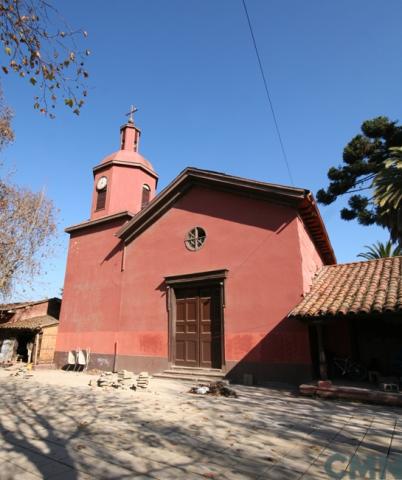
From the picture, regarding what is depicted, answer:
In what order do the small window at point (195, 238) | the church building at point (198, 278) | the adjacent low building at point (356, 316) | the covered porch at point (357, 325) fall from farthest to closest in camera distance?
the small window at point (195, 238) → the church building at point (198, 278) → the adjacent low building at point (356, 316) → the covered porch at point (357, 325)

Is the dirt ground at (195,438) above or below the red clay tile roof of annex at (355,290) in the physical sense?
below

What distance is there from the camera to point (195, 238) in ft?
43.0

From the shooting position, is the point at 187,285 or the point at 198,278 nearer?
the point at 198,278

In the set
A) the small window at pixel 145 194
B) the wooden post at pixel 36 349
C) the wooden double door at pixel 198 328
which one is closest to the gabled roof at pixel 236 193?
the small window at pixel 145 194

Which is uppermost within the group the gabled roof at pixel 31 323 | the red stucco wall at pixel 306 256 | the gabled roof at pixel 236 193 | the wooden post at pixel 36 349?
the gabled roof at pixel 236 193

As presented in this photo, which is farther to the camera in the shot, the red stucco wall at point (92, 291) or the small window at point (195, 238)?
the red stucco wall at point (92, 291)

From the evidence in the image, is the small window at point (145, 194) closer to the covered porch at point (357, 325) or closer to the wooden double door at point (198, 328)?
the wooden double door at point (198, 328)

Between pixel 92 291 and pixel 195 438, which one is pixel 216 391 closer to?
pixel 195 438

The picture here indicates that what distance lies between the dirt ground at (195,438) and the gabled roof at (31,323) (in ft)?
30.6

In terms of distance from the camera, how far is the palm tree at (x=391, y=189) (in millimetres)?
12633

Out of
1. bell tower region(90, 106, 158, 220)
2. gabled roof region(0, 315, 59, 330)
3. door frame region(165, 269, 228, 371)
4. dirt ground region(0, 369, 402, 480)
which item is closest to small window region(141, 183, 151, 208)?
bell tower region(90, 106, 158, 220)

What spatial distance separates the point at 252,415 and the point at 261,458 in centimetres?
236

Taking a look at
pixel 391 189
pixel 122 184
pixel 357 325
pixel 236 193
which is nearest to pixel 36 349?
pixel 122 184

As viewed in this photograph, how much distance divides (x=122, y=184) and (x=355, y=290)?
40.5 ft
